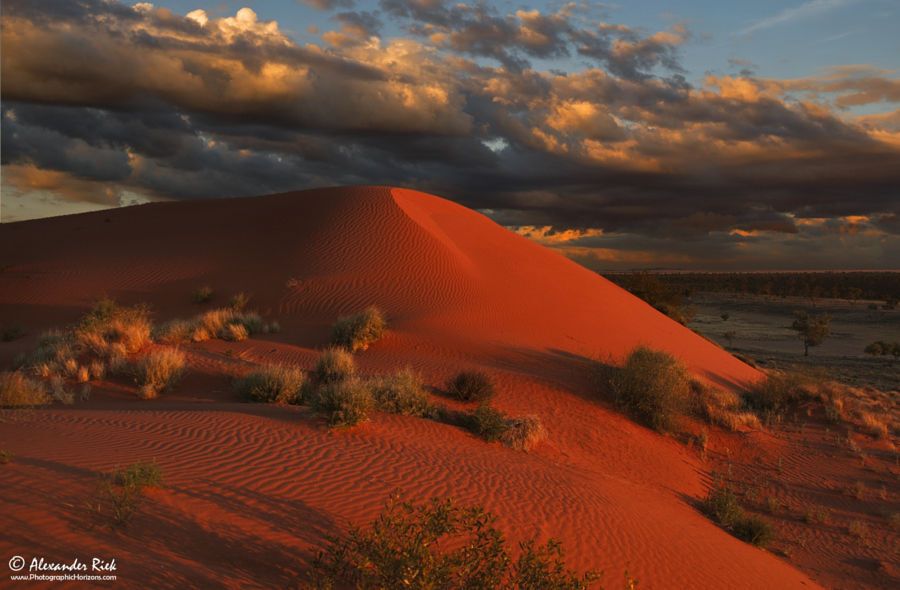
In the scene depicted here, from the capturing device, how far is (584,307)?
2505 centimetres

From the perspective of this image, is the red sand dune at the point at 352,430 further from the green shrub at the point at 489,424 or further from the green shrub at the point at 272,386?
the green shrub at the point at 272,386

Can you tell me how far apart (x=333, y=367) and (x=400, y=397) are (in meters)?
3.12

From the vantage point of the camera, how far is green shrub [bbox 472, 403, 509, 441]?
1114 centimetres

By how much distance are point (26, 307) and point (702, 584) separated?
26947 mm

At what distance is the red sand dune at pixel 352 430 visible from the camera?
592 centimetres

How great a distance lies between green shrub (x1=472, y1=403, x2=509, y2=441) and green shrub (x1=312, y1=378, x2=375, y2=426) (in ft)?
6.92

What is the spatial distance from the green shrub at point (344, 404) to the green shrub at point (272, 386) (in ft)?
6.94

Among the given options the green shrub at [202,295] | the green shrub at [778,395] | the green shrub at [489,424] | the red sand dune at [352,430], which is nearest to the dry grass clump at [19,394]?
the red sand dune at [352,430]

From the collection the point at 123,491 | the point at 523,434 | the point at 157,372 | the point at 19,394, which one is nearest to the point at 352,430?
the point at 523,434

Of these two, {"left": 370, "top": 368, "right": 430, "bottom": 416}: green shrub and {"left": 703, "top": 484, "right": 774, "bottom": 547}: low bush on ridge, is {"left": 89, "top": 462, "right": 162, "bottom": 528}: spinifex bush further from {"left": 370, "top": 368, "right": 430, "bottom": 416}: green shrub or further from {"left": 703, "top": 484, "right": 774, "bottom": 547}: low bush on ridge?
{"left": 703, "top": 484, "right": 774, "bottom": 547}: low bush on ridge

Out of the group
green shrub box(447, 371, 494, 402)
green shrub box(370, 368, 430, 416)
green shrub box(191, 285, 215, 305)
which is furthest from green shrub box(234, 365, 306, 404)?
green shrub box(191, 285, 215, 305)

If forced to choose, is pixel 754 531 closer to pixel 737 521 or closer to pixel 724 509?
pixel 737 521

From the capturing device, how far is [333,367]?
1430 cm

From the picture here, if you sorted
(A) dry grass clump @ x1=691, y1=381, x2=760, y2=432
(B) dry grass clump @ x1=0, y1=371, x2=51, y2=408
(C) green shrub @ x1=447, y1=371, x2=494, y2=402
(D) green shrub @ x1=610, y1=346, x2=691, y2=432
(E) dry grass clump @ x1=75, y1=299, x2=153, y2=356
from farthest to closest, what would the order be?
(A) dry grass clump @ x1=691, y1=381, x2=760, y2=432, (E) dry grass clump @ x1=75, y1=299, x2=153, y2=356, (D) green shrub @ x1=610, y1=346, x2=691, y2=432, (C) green shrub @ x1=447, y1=371, x2=494, y2=402, (B) dry grass clump @ x1=0, y1=371, x2=51, y2=408
